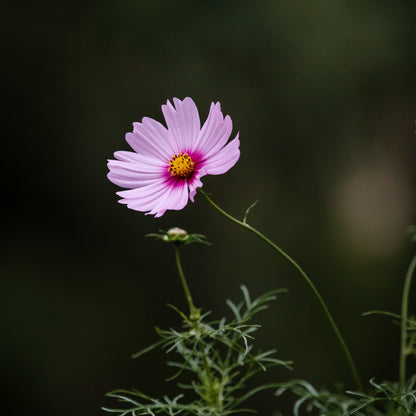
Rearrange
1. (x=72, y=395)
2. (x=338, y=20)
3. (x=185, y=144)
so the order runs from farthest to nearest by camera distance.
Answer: (x=338, y=20) → (x=72, y=395) → (x=185, y=144)

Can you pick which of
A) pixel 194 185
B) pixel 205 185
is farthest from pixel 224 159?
pixel 205 185

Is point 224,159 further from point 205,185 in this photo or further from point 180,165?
point 205,185

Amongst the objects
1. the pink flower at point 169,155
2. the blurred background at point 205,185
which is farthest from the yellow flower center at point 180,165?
the blurred background at point 205,185

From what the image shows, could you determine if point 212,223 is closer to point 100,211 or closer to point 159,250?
point 159,250

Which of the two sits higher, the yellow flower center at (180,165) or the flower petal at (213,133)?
the flower petal at (213,133)

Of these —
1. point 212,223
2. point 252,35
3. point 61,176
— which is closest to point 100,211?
point 61,176

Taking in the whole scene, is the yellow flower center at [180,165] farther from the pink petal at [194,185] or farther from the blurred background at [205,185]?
the blurred background at [205,185]

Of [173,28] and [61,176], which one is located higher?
[173,28]
